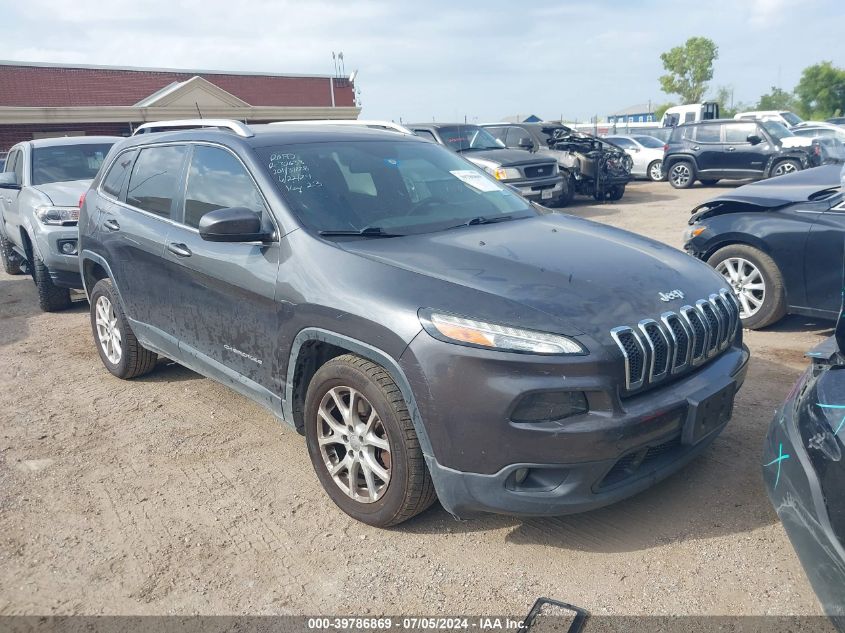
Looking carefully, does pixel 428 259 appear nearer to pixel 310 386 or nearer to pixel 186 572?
pixel 310 386

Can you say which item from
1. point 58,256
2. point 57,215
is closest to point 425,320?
point 58,256

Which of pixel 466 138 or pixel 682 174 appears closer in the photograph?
pixel 466 138

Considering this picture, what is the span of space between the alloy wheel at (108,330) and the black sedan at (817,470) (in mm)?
4328

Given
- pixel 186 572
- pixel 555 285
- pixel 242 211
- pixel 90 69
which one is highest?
pixel 90 69

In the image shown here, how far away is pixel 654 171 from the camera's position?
20312mm

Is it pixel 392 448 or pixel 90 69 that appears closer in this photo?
pixel 392 448

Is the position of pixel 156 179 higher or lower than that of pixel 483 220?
higher

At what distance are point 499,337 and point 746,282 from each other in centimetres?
384

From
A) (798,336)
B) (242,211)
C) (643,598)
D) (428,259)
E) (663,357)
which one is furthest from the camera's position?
(798,336)

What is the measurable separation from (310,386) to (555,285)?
47.9 inches

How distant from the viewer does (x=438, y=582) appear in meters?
→ 2.79

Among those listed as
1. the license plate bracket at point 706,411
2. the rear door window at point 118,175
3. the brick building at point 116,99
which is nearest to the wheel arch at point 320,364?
the license plate bracket at point 706,411

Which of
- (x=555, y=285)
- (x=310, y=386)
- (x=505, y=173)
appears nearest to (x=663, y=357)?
(x=555, y=285)

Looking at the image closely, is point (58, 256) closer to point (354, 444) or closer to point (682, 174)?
point (354, 444)
